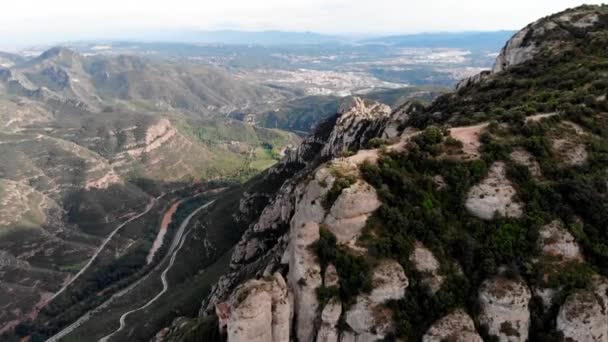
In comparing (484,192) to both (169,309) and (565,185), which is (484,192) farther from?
(169,309)

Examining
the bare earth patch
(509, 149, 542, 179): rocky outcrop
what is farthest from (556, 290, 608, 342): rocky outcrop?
the bare earth patch

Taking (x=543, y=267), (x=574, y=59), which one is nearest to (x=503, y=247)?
(x=543, y=267)

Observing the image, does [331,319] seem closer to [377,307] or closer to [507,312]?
[377,307]

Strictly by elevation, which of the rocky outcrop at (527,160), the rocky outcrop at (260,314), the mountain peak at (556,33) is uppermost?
the mountain peak at (556,33)

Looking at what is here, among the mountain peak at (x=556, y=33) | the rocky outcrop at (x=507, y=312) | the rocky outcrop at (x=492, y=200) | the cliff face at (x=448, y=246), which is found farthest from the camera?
the mountain peak at (x=556, y=33)

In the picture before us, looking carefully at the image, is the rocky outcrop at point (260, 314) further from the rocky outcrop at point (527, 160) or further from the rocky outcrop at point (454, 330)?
the rocky outcrop at point (527, 160)

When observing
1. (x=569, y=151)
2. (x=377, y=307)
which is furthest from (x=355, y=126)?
(x=377, y=307)

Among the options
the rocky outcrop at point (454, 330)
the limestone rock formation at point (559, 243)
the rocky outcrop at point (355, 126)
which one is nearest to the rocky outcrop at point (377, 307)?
the rocky outcrop at point (454, 330)
